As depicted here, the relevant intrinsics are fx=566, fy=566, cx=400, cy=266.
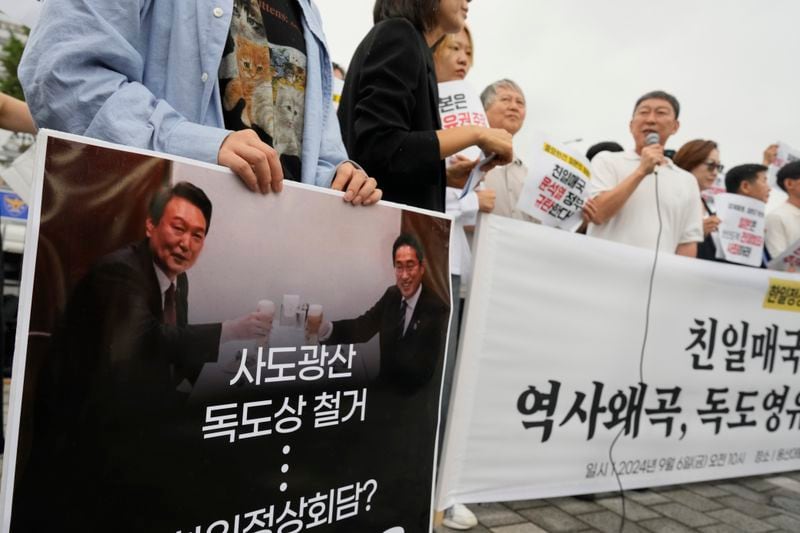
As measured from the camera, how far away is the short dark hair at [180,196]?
36.9 inches

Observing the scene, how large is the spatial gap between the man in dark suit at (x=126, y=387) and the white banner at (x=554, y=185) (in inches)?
67.3

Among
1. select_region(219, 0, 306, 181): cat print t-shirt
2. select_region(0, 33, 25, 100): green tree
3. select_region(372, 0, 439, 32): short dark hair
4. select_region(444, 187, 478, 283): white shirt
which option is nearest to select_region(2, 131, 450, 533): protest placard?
select_region(219, 0, 306, 181): cat print t-shirt

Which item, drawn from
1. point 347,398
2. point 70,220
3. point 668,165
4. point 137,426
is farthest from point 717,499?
point 70,220

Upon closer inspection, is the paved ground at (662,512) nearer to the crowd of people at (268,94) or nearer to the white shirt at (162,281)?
the crowd of people at (268,94)

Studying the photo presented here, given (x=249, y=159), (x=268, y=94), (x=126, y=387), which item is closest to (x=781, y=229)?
(x=268, y=94)

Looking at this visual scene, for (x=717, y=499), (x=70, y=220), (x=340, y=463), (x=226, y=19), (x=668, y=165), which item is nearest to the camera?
(x=70, y=220)

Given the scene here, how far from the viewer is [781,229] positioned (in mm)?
4105

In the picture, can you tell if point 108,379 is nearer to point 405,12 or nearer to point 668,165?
point 405,12

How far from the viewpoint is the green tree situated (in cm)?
1181

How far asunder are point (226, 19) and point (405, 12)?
2.50 ft

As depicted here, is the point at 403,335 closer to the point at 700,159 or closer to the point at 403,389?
the point at 403,389

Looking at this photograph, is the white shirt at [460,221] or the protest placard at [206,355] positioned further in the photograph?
the white shirt at [460,221]

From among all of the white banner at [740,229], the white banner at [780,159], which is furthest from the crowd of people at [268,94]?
the white banner at [780,159]

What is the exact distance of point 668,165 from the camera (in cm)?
318
